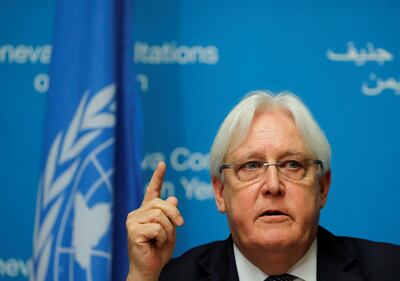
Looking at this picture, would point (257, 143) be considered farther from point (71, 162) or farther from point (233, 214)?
point (71, 162)

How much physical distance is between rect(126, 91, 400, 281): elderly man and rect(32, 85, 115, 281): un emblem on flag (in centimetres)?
56

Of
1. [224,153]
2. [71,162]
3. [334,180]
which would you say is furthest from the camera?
[334,180]

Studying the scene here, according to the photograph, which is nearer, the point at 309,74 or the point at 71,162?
the point at 71,162

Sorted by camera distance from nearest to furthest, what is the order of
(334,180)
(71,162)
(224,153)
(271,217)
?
(271,217) → (224,153) → (71,162) → (334,180)

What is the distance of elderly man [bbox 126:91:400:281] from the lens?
167 centimetres

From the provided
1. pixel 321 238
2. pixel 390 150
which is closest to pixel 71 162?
pixel 321 238

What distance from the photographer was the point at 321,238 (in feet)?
6.09

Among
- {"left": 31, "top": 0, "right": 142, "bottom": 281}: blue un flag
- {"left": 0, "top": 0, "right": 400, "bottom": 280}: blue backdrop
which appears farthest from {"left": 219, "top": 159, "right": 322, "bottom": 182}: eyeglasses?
{"left": 0, "top": 0, "right": 400, "bottom": 280}: blue backdrop

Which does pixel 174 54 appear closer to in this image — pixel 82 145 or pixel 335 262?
pixel 82 145

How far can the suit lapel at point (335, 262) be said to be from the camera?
67.5 inches

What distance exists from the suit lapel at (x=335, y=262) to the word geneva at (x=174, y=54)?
1.30 meters

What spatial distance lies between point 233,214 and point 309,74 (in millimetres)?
1295

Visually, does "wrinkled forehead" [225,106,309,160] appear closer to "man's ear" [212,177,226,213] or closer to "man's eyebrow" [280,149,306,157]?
"man's eyebrow" [280,149,306,157]

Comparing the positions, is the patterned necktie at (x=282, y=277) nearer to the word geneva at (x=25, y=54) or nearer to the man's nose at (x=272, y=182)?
the man's nose at (x=272, y=182)
